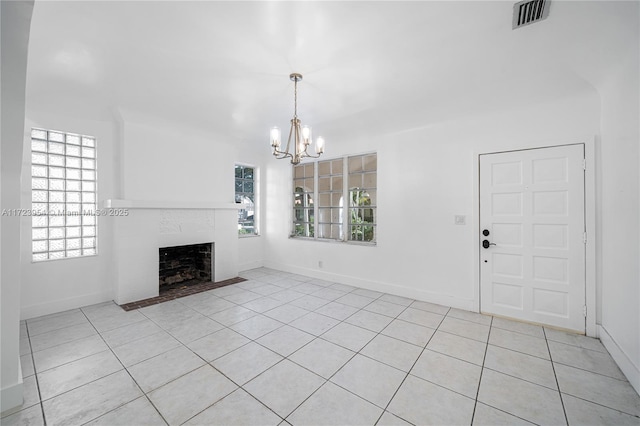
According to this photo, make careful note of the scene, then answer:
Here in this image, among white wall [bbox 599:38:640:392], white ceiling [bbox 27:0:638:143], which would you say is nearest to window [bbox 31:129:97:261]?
white ceiling [bbox 27:0:638:143]

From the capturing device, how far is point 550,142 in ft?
9.93

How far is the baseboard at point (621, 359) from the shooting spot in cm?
198

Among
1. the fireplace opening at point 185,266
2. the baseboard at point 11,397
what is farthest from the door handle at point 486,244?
the baseboard at point 11,397

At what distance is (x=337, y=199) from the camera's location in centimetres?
500

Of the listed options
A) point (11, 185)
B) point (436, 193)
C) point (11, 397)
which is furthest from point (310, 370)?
point (436, 193)

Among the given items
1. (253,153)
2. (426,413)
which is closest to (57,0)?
(426,413)

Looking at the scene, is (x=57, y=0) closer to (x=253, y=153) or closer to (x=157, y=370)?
(x=157, y=370)

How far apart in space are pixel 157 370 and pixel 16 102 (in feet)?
7.24

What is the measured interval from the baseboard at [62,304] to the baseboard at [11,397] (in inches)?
81.0

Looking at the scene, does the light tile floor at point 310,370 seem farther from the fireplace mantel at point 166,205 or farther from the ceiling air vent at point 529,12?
the ceiling air vent at point 529,12

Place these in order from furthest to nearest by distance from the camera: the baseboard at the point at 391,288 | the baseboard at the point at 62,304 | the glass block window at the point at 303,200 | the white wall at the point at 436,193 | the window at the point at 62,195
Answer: the glass block window at the point at 303,200, the baseboard at the point at 391,288, the window at the point at 62,195, the baseboard at the point at 62,304, the white wall at the point at 436,193

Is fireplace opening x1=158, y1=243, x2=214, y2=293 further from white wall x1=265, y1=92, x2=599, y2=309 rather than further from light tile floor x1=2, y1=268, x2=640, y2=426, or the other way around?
white wall x1=265, y1=92, x2=599, y2=309

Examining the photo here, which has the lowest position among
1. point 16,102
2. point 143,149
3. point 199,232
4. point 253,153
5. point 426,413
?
point 426,413

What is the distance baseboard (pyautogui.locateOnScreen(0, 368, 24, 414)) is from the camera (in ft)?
5.71
